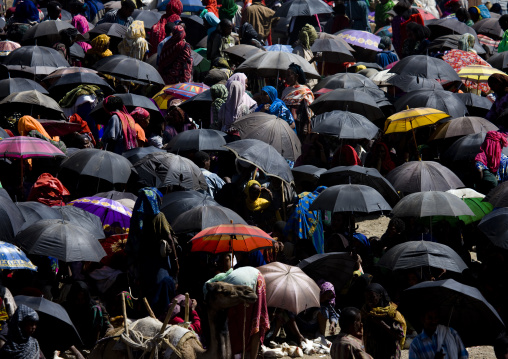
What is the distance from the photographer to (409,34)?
70.5 feet

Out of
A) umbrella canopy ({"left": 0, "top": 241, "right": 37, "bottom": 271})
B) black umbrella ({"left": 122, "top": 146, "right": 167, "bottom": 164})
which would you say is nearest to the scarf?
black umbrella ({"left": 122, "top": 146, "right": 167, "bottom": 164})

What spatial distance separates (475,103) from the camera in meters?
18.7

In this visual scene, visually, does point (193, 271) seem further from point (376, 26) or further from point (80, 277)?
point (376, 26)

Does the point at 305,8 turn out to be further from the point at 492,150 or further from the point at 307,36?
the point at 492,150

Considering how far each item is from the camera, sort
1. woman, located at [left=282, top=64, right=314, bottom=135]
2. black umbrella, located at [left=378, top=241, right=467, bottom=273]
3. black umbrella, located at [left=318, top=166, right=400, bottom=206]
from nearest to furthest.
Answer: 1. black umbrella, located at [left=378, top=241, right=467, bottom=273]
2. black umbrella, located at [left=318, top=166, right=400, bottom=206]
3. woman, located at [left=282, top=64, right=314, bottom=135]

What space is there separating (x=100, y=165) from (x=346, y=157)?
11.8 ft

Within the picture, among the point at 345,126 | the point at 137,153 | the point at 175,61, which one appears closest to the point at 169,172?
the point at 137,153

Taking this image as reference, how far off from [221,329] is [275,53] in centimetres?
1084

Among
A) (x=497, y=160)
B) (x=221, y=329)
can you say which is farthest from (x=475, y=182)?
(x=221, y=329)

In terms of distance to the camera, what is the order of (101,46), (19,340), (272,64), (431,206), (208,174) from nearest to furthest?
(19,340) < (431,206) < (208,174) < (272,64) < (101,46)

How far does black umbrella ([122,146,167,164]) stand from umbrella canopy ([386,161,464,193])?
3.35 meters

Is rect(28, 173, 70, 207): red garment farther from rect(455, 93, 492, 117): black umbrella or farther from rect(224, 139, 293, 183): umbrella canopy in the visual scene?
rect(455, 93, 492, 117): black umbrella

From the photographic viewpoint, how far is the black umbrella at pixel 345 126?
16234 millimetres

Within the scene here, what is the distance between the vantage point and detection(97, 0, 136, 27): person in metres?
23.0
